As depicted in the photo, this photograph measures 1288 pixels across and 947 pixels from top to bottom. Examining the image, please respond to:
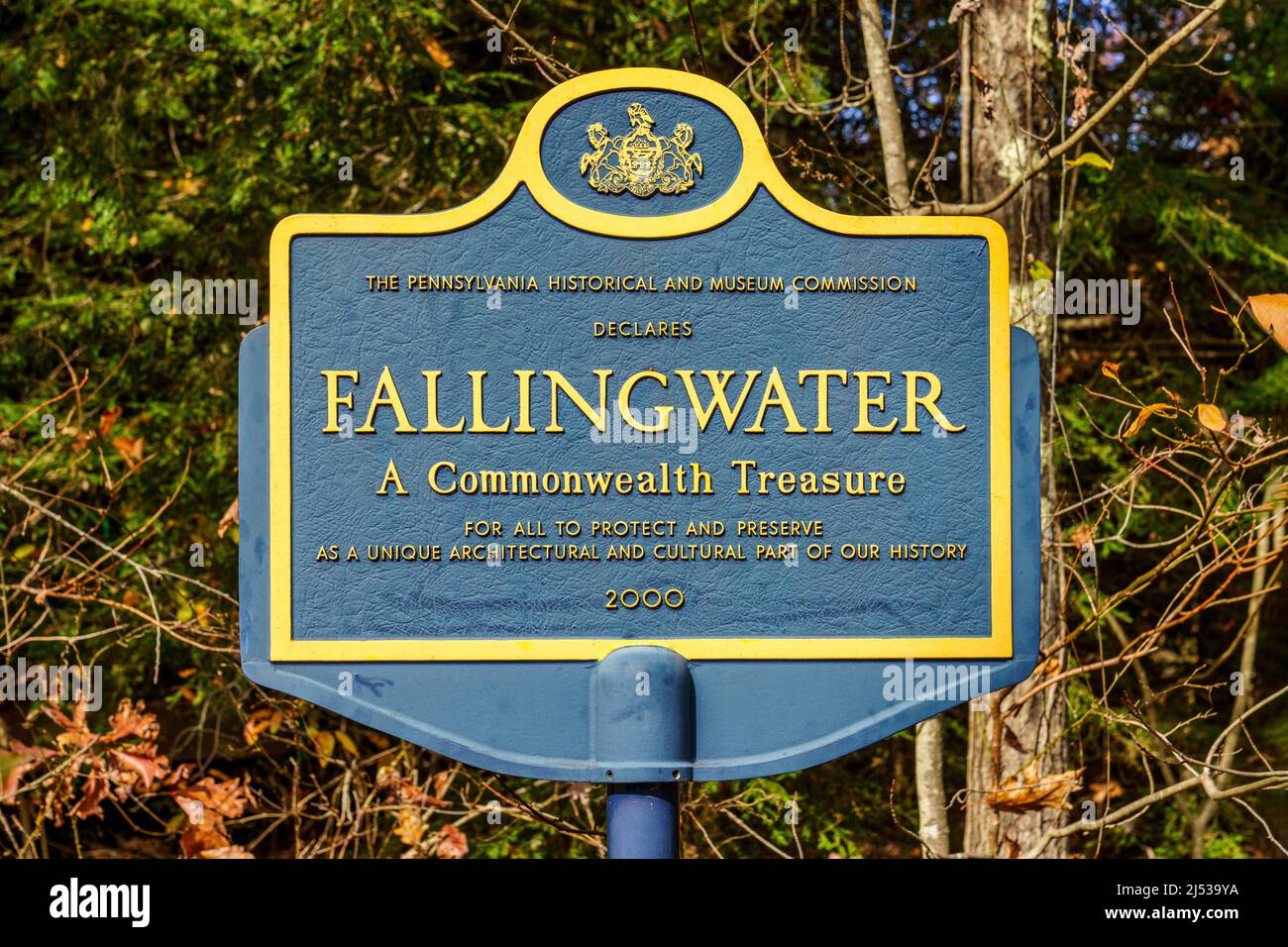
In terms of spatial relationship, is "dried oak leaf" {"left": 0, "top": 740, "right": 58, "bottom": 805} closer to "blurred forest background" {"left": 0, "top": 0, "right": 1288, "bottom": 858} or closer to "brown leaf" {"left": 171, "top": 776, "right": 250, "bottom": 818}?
"blurred forest background" {"left": 0, "top": 0, "right": 1288, "bottom": 858}

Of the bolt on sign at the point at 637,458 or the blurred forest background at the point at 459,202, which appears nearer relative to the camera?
the bolt on sign at the point at 637,458

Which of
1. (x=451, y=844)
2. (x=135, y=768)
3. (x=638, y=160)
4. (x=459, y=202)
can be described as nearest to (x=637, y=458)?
(x=638, y=160)

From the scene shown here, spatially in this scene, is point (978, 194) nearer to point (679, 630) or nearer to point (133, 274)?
point (679, 630)

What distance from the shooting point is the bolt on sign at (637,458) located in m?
3.35

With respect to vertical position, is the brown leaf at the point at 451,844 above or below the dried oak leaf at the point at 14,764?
below

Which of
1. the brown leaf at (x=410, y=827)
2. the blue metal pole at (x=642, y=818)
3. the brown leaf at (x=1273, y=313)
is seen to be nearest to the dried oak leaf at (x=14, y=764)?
the brown leaf at (x=410, y=827)

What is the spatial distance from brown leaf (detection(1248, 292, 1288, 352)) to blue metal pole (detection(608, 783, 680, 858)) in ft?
6.86

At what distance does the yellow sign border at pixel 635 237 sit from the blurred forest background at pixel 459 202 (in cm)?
203

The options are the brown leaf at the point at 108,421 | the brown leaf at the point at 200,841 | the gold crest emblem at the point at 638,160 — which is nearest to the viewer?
the gold crest emblem at the point at 638,160

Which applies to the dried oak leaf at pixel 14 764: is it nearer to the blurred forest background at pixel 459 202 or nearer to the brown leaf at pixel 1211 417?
the blurred forest background at pixel 459 202

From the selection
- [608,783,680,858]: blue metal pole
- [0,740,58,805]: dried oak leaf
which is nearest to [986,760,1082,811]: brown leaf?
[608,783,680,858]: blue metal pole

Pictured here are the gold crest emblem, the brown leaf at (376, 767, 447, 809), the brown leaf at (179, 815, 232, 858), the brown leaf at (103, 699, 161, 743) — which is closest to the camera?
the gold crest emblem

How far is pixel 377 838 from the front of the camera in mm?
6703

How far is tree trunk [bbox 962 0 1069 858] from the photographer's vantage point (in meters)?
5.33
